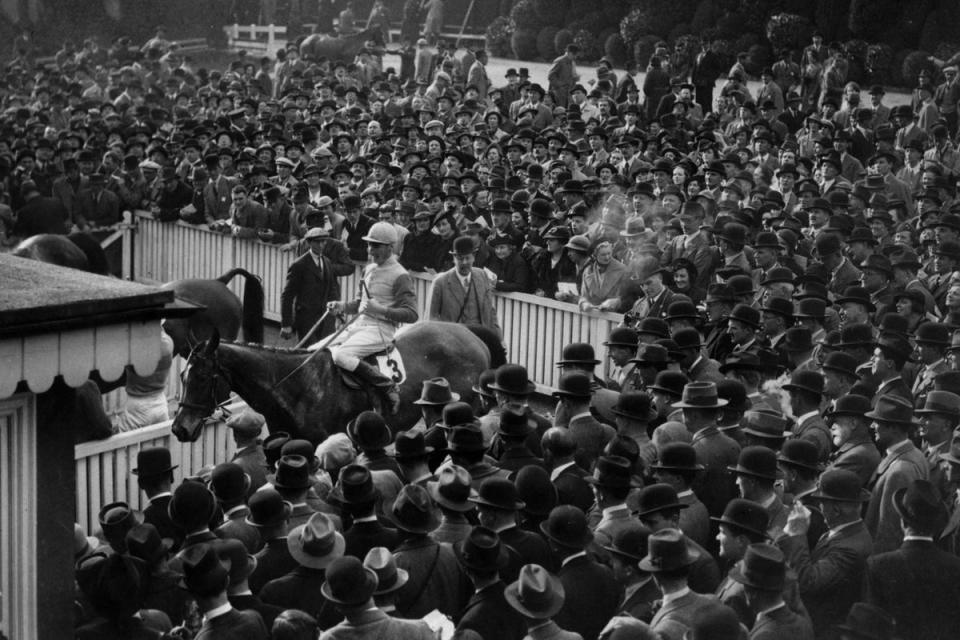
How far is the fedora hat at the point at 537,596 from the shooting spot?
6285mm

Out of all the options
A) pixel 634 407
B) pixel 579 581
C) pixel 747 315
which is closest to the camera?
pixel 579 581

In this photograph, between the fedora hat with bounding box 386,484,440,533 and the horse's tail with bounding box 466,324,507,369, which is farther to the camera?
the horse's tail with bounding box 466,324,507,369

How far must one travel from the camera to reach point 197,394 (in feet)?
36.2

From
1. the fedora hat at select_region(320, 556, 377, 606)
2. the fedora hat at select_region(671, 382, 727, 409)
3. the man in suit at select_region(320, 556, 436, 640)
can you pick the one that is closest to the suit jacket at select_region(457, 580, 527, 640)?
the man in suit at select_region(320, 556, 436, 640)

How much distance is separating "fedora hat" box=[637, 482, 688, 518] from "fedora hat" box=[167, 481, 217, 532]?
7.87ft

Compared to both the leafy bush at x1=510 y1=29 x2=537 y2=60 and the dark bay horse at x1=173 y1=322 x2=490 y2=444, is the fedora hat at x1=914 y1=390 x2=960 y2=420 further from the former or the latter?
the leafy bush at x1=510 y1=29 x2=537 y2=60

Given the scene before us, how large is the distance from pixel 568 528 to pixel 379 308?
212 inches

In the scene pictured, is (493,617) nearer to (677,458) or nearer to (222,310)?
(677,458)

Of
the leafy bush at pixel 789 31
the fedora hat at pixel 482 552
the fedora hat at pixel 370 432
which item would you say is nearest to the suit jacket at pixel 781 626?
the fedora hat at pixel 482 552

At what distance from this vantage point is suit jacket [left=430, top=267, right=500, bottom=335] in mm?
14060

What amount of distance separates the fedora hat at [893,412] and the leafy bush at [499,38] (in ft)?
96.9

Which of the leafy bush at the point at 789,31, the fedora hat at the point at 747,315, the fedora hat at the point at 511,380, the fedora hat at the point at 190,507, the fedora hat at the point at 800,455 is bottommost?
the fedora hat at the point at 190,507

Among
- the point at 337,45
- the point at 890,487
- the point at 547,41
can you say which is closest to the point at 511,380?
the point at 890,487

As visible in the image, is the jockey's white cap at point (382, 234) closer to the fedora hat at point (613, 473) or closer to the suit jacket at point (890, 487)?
the fedora hat at point (613, 473)
